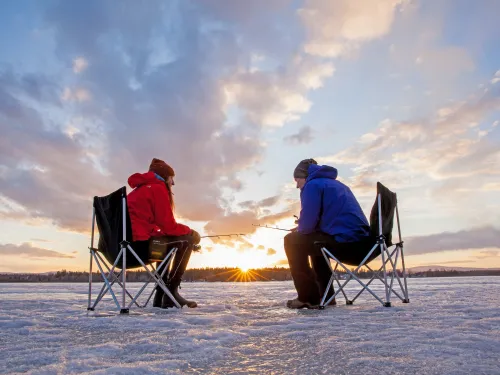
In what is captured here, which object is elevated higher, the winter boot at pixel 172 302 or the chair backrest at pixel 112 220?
the chair backrest at pixel 112 220

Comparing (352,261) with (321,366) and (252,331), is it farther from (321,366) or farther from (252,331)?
(321,366)

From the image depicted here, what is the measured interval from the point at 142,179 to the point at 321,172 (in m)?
2.63

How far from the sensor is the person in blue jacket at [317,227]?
5637 mm

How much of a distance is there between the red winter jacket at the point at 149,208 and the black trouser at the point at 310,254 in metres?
1.74

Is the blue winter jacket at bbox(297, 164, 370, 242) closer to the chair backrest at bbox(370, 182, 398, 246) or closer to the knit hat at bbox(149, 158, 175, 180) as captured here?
the chair backrest at bbox(370, 182, 398, 246)

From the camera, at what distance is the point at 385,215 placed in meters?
5.77

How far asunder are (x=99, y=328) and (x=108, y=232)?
2.17m

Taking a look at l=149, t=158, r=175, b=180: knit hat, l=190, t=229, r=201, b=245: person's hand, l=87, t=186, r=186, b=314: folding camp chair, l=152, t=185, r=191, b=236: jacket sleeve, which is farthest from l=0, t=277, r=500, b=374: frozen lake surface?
l=149, t=158, r=175, b=180: knit hat

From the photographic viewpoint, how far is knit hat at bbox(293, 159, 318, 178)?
6.33m

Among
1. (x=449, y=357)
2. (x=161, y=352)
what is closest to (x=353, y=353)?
(x=449, y=357)

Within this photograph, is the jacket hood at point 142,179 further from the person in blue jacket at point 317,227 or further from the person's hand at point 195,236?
the person in blue jacket at point 317,227

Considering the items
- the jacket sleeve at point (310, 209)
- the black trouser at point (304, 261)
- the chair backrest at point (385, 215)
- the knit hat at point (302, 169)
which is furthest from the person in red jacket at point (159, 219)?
the chair backrest at point (385, 215)

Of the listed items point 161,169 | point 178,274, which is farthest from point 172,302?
point 161,169

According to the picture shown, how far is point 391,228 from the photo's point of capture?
235 inches
